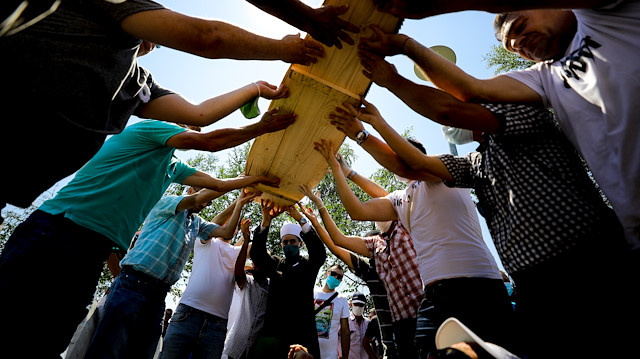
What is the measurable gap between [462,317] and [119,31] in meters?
2.31

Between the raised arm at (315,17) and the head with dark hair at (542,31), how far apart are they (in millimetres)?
875

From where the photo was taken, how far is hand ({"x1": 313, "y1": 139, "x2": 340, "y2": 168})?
9.96 ft

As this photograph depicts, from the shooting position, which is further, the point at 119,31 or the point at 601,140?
the point at 119,31

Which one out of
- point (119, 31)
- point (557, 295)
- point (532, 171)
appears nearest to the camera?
point (557, 295)

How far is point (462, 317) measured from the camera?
6.04 ft

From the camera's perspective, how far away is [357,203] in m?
3.01

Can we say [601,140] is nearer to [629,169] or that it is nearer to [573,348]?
[629,169]

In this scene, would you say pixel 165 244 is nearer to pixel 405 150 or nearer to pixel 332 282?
pixel 405 150

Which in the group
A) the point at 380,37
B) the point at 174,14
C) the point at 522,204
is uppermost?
the point at 380,37

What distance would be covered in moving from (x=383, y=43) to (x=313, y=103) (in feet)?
2.61

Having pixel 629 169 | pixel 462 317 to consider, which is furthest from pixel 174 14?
pixel 462 317

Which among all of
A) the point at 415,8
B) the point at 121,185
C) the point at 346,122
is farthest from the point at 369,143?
the point at 121,185

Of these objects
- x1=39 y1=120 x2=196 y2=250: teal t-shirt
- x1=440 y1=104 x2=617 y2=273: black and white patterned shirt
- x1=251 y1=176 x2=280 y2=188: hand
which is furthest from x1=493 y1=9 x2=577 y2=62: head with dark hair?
Result: x1=251 y1=176 x2=280 y2=188: hand

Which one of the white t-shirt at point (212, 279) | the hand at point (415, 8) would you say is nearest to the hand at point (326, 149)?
the hand at point (415, 8)
